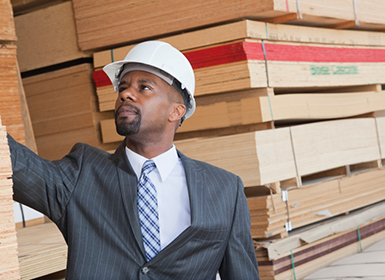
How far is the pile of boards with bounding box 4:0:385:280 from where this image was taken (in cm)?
351

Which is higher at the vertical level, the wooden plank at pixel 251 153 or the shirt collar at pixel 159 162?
the shirt collar at pixel 159 162

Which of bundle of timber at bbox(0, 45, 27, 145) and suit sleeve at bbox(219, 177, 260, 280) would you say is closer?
suit sleeve at bbox(219, 177, 260, 280)

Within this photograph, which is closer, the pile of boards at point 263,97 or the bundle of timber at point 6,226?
the bundle of timber at point 6,226

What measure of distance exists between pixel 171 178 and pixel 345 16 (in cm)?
249

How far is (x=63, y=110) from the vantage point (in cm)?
421

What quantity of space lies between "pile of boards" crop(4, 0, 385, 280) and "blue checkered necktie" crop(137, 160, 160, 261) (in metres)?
1.44

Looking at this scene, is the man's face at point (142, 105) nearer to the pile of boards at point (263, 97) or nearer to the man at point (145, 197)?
the man at point (145, 197)

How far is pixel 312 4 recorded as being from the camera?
3729 millimetres

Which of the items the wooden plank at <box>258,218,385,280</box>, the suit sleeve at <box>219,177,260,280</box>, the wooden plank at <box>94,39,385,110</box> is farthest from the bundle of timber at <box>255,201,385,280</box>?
the suit sleeve at <box>219,177,260,280</box>

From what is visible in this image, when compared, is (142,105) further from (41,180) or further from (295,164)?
(295,164)

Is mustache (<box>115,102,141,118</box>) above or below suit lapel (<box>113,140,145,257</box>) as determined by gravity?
above

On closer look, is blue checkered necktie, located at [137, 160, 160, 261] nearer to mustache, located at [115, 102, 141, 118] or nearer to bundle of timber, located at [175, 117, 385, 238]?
mustache, located at [115, 102, 141, 118]

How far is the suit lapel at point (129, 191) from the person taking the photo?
2010 mm

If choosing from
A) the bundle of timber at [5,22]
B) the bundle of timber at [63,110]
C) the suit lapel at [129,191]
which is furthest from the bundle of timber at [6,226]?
the bundle of timber at [63,110]
